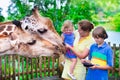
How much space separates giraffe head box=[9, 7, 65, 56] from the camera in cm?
335

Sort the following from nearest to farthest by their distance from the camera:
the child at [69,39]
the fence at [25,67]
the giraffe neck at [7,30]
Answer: the giraffe neck at [7,30] → the child at [69,39] → the fence at [25,67]

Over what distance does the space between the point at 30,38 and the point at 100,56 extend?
0.64m

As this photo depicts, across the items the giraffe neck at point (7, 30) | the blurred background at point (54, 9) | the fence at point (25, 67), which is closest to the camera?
the giraffe neck at point (7, 30)

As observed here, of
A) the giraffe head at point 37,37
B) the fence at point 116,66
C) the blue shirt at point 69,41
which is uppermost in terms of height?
the giraffe head at point 37,37

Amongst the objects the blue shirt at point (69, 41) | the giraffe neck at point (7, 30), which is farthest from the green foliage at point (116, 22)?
the giraffe neck at point (7, 30)

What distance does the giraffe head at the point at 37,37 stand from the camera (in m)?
3.35

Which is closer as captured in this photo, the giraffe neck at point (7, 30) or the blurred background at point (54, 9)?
the giraffe neck at point (7, 30)

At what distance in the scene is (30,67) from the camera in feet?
21.8

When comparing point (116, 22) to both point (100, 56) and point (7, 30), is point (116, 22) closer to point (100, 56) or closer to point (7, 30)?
point (100, 56)

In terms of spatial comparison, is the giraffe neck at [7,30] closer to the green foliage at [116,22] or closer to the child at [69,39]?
the child at [69,39]

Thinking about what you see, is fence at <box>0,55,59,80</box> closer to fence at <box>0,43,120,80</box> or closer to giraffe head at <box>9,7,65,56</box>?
fence at <box>0,43,120,80</box>

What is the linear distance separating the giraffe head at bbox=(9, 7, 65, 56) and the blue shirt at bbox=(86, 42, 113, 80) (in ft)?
1.02

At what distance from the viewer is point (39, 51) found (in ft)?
11.4

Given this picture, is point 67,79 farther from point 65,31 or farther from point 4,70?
point 4,70
